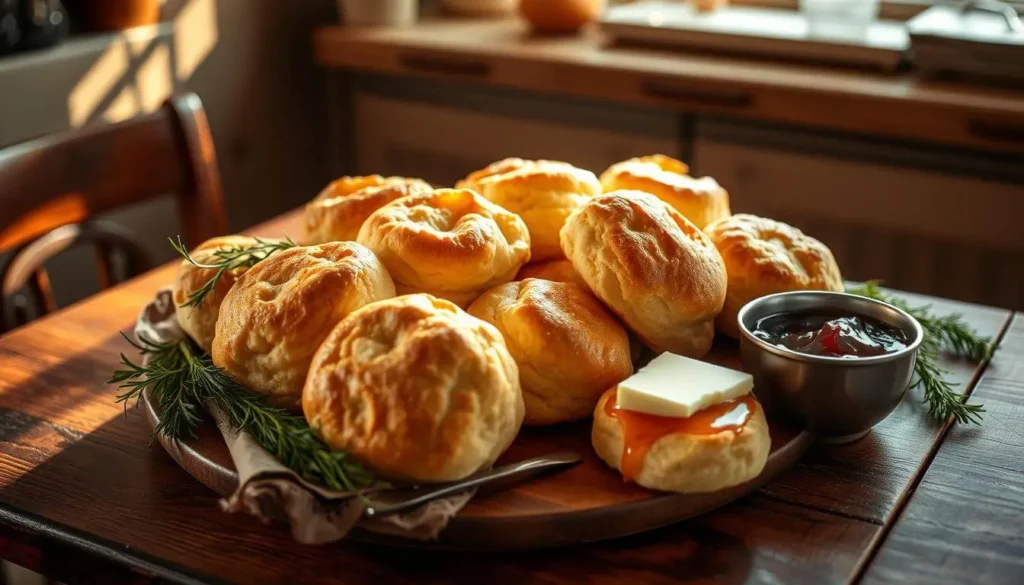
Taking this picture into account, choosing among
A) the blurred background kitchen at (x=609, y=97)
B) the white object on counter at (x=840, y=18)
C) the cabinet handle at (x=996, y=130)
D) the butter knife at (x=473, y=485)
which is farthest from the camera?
the white object on counter at (x=840, y=18)

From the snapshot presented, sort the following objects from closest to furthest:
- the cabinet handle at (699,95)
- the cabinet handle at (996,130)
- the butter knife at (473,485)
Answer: the butter knife at (473,485) < the cabinet handle at (996,130) < the cabinet handle at (699,95)

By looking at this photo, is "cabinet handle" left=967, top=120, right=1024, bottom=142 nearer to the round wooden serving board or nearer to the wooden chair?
the round wooden serving board

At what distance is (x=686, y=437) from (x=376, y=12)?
2.38 metres

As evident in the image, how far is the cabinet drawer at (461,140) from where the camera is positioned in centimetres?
278

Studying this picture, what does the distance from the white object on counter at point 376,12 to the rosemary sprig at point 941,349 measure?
198cm

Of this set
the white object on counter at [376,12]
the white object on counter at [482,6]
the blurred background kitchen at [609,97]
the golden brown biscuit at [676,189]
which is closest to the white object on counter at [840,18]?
the blurred background kitchen at [609,97]

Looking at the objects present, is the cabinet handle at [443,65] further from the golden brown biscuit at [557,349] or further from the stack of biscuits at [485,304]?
the golden brown biscuit at [557,349]

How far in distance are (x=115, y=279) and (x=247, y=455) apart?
1.16m

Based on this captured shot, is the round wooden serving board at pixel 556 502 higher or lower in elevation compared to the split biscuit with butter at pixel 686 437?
lower

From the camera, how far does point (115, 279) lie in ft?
6.58

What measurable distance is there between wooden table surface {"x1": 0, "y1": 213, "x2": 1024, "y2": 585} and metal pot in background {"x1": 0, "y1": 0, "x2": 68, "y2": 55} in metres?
1.35

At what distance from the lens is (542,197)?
50.3 inches

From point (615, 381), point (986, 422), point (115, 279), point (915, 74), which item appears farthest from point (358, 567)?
point (915, 74)

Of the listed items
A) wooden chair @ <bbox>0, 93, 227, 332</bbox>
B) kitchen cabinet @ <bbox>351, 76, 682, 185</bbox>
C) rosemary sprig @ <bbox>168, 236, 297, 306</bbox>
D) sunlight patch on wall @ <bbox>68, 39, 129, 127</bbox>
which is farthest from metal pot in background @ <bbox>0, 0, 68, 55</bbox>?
rosemary sprig @ <bbox>168, 236, 297, 306</bbox>
